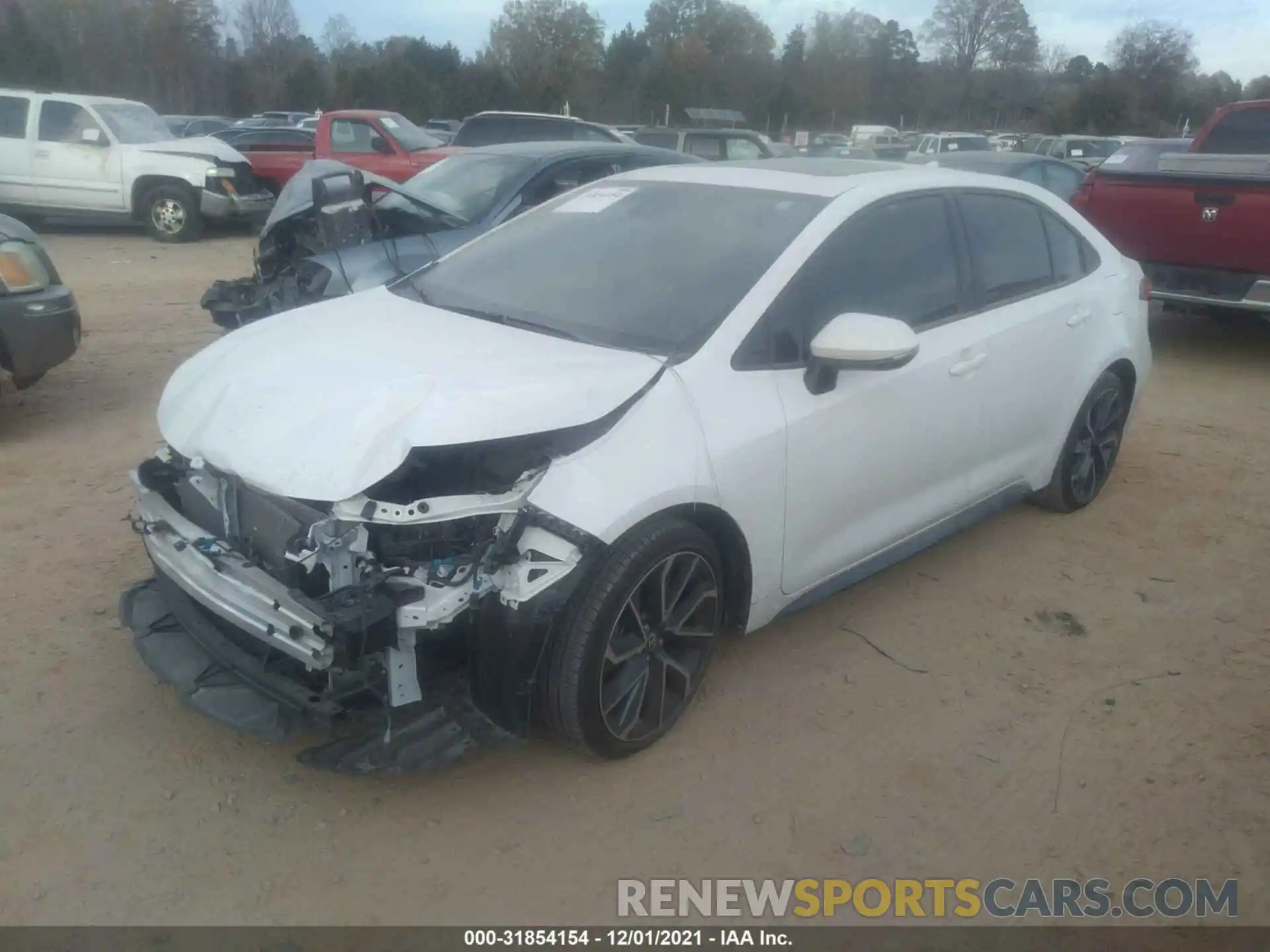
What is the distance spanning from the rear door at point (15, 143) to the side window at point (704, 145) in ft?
29.1

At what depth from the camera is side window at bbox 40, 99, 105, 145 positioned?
13.4m

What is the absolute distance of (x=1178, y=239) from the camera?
805 cm

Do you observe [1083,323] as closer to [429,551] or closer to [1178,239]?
[429,551]

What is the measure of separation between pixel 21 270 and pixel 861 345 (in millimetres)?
4706

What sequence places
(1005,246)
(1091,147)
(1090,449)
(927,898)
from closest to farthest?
1. (927,898)
2. (1005,246)
3. (1090,449)
4. (1091,147)

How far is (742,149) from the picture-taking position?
54.1 ft

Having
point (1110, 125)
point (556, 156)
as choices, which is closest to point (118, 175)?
point (556, 156)

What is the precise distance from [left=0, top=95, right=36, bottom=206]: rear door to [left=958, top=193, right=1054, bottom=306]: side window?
515 inches

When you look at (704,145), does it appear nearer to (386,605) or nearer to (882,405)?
(882,405)

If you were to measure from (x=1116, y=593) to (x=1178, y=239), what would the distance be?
15.7 ft

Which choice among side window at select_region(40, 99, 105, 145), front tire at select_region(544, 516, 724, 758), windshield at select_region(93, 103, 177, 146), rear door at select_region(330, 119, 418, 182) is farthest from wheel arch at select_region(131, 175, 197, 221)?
front tire at select_region(544, 516, 724, 758)

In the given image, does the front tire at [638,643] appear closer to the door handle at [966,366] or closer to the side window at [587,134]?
the door handle at [966,366]

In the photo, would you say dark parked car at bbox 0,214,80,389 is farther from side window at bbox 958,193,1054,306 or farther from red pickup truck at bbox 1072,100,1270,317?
red pickup truck at bbox 1072,100,1270,317

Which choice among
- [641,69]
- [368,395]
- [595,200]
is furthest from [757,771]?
[641,69]
